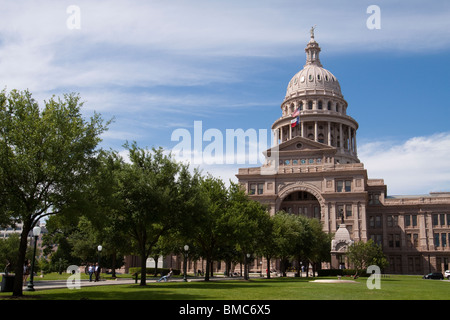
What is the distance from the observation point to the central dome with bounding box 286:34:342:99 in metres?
133

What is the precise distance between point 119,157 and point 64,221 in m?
10.5

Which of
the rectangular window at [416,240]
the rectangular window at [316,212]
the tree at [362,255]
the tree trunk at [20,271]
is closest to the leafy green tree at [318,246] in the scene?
the tree at [362,255]

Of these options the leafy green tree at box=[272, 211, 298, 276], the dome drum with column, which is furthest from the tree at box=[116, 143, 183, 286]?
the dome drum with column

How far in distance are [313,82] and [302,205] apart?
4598cm

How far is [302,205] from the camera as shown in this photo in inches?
4149

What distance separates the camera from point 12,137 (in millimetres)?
24859

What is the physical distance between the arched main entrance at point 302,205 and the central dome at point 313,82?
36.9 meters

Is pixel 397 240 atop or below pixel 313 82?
below

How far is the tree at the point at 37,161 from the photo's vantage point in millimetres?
24453

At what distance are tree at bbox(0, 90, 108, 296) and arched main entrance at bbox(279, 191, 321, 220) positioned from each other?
82562 mm

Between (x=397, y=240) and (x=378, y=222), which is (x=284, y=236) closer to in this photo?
(x=378, y=222)

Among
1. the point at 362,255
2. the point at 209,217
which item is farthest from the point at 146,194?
the point at 362,255
